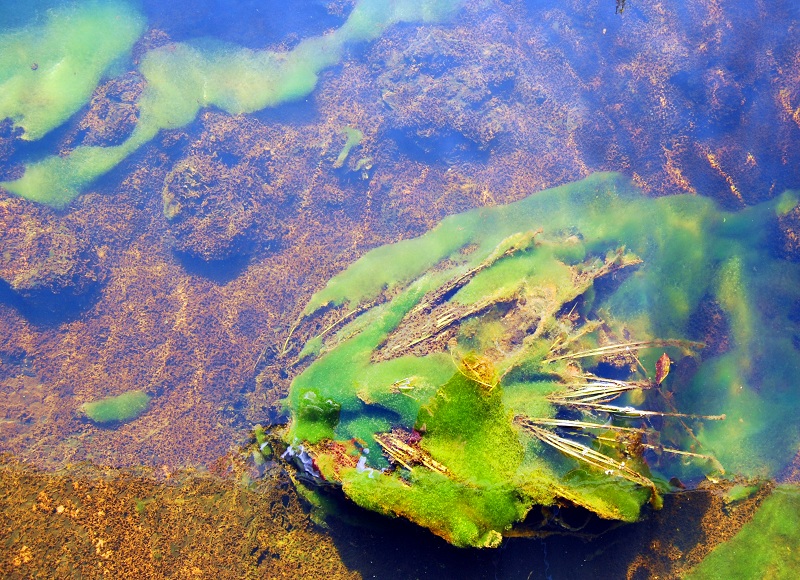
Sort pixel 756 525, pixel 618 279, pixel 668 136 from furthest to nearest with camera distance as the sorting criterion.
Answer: pixel 668 136 → pixel 618 279 → pixel 756 525

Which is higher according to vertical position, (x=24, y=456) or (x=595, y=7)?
(x=595, y=7)

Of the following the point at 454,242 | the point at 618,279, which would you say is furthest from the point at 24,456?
the point at 618,279

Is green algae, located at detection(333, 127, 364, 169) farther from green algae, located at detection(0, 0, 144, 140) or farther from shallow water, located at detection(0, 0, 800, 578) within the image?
green algae, located at detection(0, 0, 144, 140)

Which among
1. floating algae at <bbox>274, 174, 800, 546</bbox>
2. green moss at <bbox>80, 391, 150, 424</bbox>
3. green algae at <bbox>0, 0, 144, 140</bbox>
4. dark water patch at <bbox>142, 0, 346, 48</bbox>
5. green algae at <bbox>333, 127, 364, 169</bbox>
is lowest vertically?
green moss at <bbox>80, 391, 150, 424</bbox>

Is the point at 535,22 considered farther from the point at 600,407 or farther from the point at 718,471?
the point at 718,471

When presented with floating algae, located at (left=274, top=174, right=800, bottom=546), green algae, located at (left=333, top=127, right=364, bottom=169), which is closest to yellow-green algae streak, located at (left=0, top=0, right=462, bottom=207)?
green algae, located at (left=333, top=127, right=364, bottom=169)

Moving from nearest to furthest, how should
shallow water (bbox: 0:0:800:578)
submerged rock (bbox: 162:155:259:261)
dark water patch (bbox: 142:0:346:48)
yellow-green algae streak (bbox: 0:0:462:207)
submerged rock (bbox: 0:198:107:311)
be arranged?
shallow water (bbox: 0:0:800:578)
submerged rock (bbox: 0:198:107:311)
yellow-green algae streak (bbox: 0:0:462:207)
submerged rock (bbox: 162:155:259:261)
dark water patch (bbox: 142:0:346:48)
